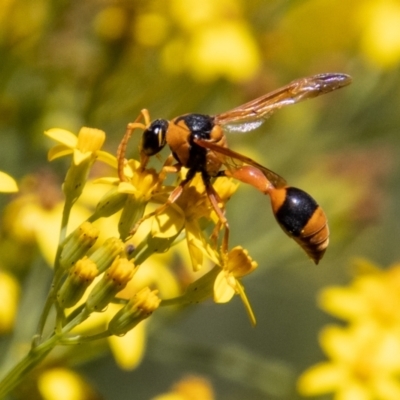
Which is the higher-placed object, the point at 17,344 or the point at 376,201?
the point at 17,344

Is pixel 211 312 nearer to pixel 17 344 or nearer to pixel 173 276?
pixel 173 276

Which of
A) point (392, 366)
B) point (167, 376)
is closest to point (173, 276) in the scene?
point (392, 366)

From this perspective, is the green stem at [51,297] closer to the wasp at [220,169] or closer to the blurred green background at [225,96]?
the wasp at [220,169]

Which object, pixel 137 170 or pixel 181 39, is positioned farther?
pixel 181 39

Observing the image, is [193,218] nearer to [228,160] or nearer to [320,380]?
[228,160]

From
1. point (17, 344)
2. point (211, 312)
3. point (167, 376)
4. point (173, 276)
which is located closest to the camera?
point (17, 344)
